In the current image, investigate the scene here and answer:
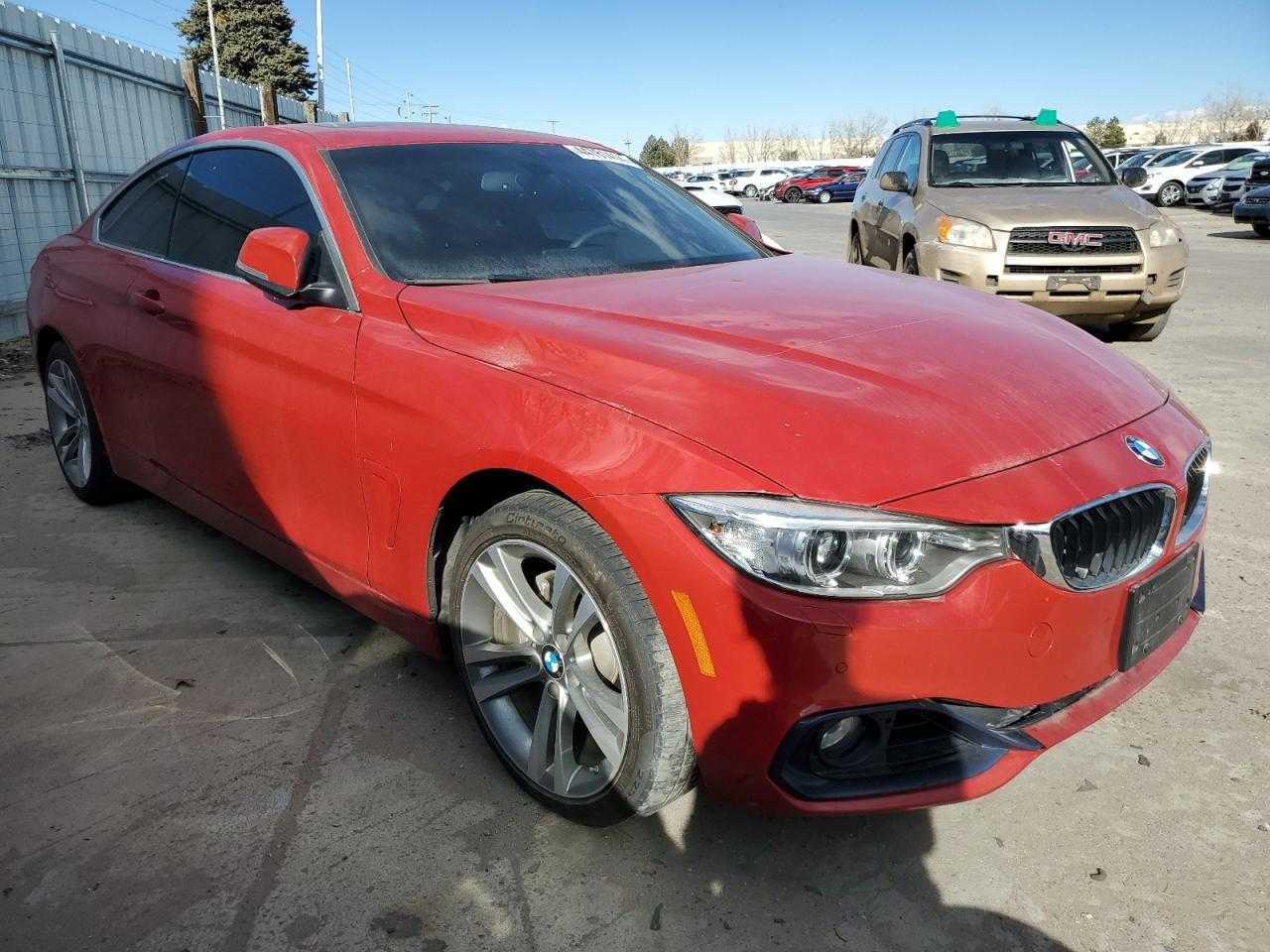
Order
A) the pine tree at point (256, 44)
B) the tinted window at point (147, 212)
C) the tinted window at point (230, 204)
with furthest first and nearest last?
the pine tree at point (256, 44) < the tinted window at point (147, 212) < the tinted window at point (230, 204)

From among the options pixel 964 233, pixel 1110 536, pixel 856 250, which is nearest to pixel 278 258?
pixel 1110 536

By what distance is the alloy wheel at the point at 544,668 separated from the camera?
7.18ft

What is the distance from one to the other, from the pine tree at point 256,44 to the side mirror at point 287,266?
188ft

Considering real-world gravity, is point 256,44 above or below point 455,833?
above

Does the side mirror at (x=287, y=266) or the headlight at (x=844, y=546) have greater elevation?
the side mirror at (x=287, y=266)

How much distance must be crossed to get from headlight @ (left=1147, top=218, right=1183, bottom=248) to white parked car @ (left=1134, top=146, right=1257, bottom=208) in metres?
24.4

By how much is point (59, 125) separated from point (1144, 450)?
1034 cm

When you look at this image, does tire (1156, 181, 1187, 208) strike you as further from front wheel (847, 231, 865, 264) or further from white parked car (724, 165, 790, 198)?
white parked car (724, 165, 790, 198)

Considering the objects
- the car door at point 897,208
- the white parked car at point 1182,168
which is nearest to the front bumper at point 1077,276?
the car door at point 897,208

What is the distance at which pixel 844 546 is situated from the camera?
6.09ft

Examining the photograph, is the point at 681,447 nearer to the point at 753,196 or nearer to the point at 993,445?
the point at 993,445

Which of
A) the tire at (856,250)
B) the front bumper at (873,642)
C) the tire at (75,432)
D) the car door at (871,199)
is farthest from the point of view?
the tire at (856,250)

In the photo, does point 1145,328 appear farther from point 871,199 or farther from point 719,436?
point 719,436

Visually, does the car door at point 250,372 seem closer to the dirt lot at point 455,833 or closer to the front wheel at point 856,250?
the dirt lot at point 455,833
